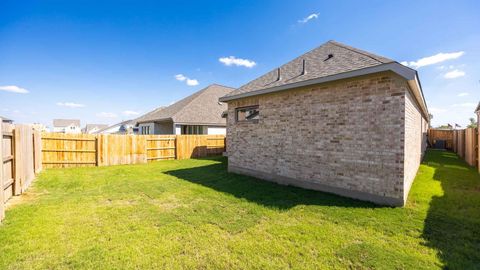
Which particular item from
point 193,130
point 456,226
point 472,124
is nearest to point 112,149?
point 193,130

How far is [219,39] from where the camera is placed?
1465cm

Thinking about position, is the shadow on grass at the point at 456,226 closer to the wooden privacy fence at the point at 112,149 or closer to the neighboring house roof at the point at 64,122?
the wooden privacy fence at the point at 112,149

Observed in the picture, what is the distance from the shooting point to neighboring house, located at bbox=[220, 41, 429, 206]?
4668 mm

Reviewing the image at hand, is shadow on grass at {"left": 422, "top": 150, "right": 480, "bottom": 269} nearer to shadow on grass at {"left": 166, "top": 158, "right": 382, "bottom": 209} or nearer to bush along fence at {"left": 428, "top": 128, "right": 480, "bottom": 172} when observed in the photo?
shadow on grass at {"left": 166, "top": 158, "right": 382, "bottom": 209}

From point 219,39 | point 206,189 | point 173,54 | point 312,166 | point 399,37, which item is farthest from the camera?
point 173,54

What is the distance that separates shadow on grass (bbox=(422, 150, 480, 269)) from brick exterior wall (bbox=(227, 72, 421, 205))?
2.72 ft

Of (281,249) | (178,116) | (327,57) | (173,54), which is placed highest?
(173,54)

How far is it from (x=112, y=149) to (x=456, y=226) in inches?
556

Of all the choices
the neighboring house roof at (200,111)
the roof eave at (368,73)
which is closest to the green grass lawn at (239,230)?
the roof eave at (368,73)

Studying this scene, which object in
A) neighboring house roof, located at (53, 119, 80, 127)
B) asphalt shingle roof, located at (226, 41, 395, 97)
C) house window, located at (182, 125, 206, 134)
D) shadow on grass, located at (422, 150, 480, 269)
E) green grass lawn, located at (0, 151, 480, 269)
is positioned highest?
neighboring house roof, located at (53, 119, 80, 127)

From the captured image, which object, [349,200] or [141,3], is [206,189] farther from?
[141,3]

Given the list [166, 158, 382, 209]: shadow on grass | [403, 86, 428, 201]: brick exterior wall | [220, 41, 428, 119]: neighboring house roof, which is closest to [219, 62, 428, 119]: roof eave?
[220, 41, 428, 119]: neighboring house roof

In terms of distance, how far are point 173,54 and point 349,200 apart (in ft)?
54.4

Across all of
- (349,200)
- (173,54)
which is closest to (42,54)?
(173,54)
